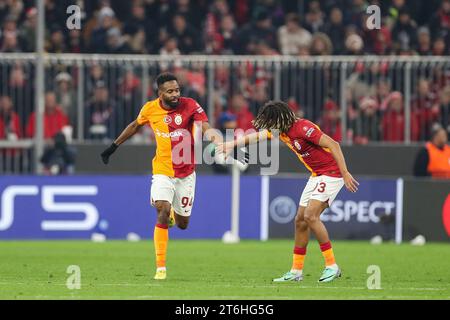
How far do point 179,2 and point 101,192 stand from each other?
5.22m

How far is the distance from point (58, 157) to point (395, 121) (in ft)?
21.8

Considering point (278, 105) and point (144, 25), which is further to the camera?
point (144, 25)

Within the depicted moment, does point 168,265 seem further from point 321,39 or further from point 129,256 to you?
point 321,39

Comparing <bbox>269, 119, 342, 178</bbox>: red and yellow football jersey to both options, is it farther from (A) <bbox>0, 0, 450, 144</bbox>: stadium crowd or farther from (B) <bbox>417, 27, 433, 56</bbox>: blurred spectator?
(B) <bbox>417, 27, 433, 56</bbox>: blurred spectator

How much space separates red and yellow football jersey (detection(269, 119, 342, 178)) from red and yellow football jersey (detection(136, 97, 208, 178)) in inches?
46.9

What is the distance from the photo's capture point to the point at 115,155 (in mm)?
25453

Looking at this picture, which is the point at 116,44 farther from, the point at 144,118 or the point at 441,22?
the point at 144,118

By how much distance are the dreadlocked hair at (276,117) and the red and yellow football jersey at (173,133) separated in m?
1.14

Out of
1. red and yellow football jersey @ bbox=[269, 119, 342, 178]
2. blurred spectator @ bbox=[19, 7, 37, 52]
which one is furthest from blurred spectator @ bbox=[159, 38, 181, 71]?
red and yellow football jersey @ bbox=[269, 119, 342, 178]

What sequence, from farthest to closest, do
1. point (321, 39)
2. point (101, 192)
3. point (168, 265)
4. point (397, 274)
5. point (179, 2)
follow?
point (179, 2) < point (321, 39) < point (101, 192) < point (168, 265) < point (397, 274)

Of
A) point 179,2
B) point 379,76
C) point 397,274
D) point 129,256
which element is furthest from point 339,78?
point 397,274

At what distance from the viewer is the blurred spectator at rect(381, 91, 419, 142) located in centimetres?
2502

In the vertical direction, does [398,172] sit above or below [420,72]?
below

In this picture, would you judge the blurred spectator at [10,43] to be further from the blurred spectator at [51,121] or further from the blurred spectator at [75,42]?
the blurred spectator at [51,121]
